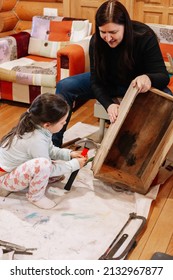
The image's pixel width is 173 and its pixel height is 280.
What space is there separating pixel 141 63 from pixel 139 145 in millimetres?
472

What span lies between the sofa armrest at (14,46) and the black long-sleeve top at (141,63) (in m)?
1.17

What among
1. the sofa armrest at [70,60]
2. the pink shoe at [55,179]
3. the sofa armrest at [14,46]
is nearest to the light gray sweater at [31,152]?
the pink shoe at [55,179]

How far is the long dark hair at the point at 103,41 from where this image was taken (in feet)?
6.42

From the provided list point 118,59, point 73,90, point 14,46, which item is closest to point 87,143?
point 73,90

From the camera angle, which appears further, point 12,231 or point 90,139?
point 90,139

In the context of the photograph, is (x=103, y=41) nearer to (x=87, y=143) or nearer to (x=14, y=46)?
(x=87, y=143)

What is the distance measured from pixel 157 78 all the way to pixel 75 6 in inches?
73.0

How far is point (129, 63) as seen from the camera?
2154mm

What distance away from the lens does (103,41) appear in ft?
7.05

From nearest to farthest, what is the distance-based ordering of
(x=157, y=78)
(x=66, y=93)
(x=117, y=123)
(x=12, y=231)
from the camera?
(x=12, y=231), (x=117, y=123), (x=157, y=78), (x=66, y=93)

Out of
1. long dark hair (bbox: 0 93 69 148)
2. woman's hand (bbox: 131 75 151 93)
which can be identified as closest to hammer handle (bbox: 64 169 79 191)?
long dark hair (bbox: 0 93 69 148)

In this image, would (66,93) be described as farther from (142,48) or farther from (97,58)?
(142,48)
